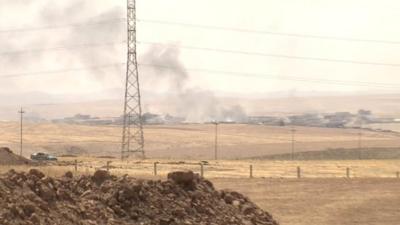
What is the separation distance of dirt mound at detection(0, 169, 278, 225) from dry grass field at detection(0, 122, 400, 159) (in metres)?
76.5

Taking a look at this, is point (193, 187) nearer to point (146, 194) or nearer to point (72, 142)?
point (146, 194)

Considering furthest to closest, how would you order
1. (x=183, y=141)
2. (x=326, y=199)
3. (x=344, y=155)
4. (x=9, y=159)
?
(x=183, y=141)
(x=344, y=155)
(x=9, y=159)
(x=326, y=199)

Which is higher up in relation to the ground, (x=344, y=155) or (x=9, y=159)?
(x=9, y=159)

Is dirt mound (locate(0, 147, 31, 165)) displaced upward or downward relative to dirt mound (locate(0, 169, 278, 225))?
downward

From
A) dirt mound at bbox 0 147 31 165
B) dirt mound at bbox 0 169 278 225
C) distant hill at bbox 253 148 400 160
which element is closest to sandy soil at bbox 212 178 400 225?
dirt mound at bbox 0 169 278 225

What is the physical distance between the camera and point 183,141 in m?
140

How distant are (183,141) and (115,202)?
123931mm

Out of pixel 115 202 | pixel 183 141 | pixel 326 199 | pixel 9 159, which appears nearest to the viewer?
pixel 115 202

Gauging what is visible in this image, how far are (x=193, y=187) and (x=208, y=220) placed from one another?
1578 millimetres

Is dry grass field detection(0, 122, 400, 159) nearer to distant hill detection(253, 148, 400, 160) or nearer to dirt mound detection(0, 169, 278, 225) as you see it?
distant hill detection(253, 148, 400, 160)

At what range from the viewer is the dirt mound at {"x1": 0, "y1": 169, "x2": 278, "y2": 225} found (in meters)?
13.5

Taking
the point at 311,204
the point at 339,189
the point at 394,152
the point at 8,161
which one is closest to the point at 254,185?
the point at 339,189

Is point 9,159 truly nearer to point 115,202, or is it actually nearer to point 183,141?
point 115,202

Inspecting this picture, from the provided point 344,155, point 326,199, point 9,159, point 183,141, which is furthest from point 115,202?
point 183,141
